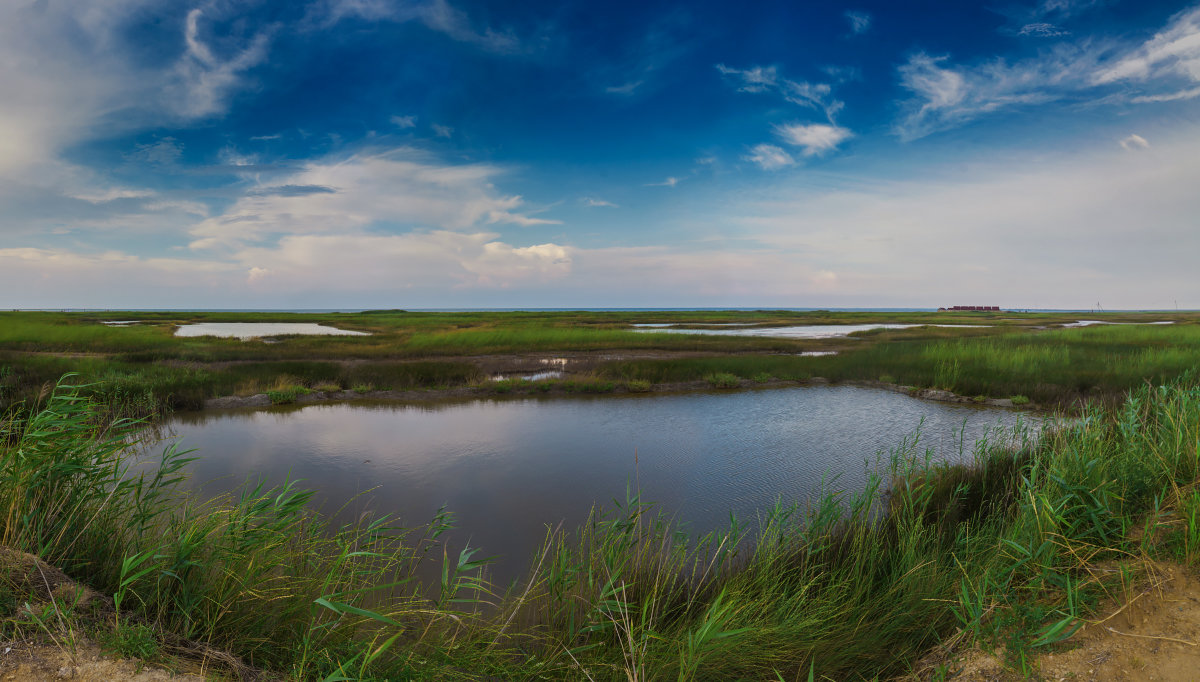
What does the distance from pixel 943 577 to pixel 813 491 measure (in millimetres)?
4140

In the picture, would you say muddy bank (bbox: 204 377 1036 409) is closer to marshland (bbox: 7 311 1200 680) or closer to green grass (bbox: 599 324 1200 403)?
marshland (bbox: 7 311 1200 680)

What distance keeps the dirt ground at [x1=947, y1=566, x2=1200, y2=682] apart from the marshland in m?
0.11

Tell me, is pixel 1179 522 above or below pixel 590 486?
above

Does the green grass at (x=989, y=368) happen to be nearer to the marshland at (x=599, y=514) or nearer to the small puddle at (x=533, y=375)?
the marshland at (x=599, y=514)

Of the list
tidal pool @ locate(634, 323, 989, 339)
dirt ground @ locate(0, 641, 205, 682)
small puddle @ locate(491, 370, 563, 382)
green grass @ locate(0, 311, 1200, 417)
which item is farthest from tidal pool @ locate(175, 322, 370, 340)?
dirt ground @ locate(0, 641, 205, 682)

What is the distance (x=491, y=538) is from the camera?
676cm

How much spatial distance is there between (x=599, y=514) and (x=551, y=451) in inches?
142

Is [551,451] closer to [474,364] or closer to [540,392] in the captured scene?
[540,392]

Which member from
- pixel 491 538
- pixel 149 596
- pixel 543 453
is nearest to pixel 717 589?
pixel 491 538

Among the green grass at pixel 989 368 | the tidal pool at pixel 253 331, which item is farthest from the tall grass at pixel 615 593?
the tidal pool at pixel 253 331

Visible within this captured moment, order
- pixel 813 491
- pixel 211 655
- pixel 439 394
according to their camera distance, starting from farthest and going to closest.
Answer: pixel 439 394
pixel 813 491
pixel 211 655

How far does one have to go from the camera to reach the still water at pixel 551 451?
7730 millimetres

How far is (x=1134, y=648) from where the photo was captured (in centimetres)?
281

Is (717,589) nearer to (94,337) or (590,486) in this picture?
(590,486)
